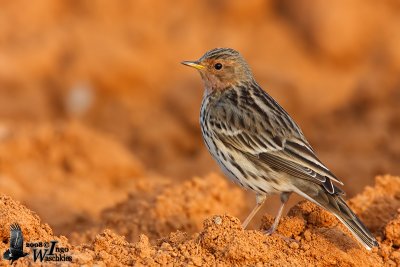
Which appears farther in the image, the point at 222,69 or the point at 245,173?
the point at 222,69

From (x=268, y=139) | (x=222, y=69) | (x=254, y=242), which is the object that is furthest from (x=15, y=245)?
(x=222, y=69)

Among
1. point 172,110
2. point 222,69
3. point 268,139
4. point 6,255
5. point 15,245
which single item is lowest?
point 6,255

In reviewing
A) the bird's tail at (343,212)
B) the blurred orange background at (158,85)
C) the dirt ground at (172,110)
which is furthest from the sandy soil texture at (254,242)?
the blurred orange background at (158,85)

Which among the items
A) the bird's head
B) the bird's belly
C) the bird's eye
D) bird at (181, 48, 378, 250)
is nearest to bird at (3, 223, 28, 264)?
bird at (181, 48, 378, 250)

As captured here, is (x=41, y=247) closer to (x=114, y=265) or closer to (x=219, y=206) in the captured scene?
(x=114, y=265)

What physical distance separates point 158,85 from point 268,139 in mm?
8446

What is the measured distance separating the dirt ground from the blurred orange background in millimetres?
25

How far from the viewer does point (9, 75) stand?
1565cm

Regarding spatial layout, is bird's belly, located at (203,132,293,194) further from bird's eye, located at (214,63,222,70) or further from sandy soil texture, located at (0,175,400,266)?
bird's eye, located at (214,63,222,70)

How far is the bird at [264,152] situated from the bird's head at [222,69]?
17cm

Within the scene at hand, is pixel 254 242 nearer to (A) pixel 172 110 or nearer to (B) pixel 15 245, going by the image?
(B) pixel 15 245

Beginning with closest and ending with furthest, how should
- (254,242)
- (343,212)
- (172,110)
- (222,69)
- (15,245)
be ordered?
(15,245) → (254,242) → (343,212) → (222,69) → (172,110)

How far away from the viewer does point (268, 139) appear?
298 inches

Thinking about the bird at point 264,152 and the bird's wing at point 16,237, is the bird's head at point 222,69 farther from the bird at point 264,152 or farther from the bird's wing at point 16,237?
the bird's wing at point 16,237
